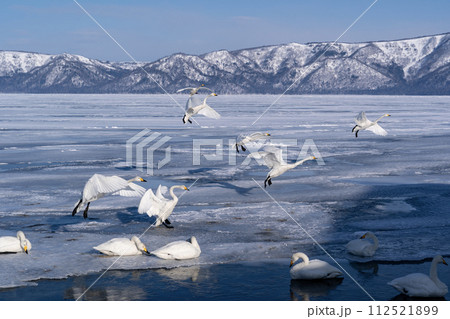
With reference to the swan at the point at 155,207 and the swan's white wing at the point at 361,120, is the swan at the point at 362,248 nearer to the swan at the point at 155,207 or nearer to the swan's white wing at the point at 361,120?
the swan at the point at 155,207

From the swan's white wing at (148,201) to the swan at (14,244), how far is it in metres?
2.45

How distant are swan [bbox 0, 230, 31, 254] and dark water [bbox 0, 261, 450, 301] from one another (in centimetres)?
152

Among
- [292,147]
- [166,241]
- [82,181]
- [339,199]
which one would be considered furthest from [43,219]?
[292,147]

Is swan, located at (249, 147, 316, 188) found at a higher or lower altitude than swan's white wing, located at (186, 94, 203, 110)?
lower

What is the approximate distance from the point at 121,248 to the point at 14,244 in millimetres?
1802

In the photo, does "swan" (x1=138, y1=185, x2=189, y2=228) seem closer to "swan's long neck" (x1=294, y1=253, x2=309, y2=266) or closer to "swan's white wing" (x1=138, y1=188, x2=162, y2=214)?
"swan's white wing" (x1=138, y1=188, x2=162, y2=214)

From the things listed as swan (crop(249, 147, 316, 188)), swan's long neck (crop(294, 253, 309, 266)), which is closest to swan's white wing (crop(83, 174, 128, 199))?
swan's long neck (crop(294, 253, 309, 266))

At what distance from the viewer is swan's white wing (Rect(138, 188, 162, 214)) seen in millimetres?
11531

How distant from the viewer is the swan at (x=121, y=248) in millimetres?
9578

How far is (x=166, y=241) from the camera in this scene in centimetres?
1073

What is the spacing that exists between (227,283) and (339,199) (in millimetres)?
6847

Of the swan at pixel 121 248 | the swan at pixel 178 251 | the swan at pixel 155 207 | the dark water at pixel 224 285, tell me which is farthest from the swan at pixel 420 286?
the swan at pixel 155 207

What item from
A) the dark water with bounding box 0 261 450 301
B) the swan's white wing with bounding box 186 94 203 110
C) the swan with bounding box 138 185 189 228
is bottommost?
the dark water with bounding box 0 261 450 301
